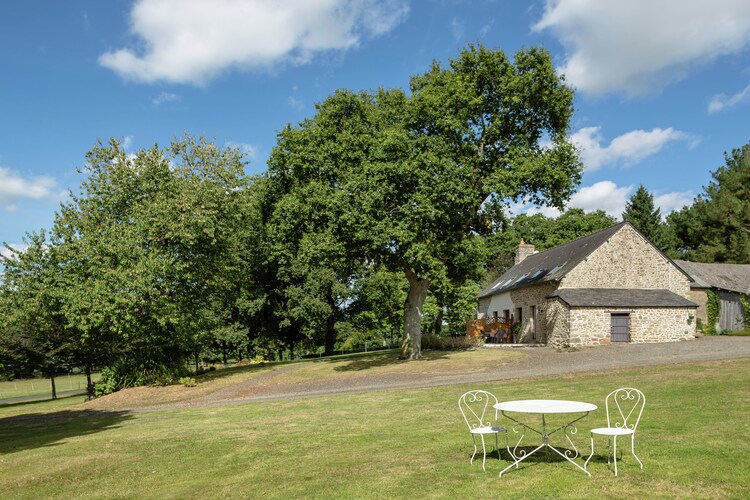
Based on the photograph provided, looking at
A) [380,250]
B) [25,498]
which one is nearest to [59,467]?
[25,498]

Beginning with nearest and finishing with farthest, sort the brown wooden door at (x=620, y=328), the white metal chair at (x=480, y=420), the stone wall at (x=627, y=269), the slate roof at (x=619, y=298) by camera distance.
→ 1. the white metal chair at (x=480, y=420)
2. the slate roof at (x=619, y=298)
3. the brown wooden door at (x=620, y=328)
4. the stone wall at (x=627, y=269)

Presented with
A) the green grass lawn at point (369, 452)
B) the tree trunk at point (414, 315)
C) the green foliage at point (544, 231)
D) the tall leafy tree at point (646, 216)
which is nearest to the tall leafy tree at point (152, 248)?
the green grass lawn at point (369, 452)

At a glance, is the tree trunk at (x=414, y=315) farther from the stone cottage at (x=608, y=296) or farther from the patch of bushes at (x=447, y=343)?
the stone cottage at (x=608, y=296)

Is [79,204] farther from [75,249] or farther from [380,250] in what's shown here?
[380,250]

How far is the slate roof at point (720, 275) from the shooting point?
38.5 meters

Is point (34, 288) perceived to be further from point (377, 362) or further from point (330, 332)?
point (330, 332)

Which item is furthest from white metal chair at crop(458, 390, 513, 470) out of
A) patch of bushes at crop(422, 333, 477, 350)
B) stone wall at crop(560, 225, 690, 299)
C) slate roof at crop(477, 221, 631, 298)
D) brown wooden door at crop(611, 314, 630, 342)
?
slate roof at crop(477, 221, 631, 298)

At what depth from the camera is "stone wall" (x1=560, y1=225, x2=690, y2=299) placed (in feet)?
106

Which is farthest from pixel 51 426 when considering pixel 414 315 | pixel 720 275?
pixel 720 275

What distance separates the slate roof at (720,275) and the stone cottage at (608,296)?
19.1 feet

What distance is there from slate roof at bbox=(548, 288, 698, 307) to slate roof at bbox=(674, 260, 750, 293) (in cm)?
732

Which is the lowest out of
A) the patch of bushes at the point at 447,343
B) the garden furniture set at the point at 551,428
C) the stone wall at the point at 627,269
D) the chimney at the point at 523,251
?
the patch of bushes at the point at 447,343

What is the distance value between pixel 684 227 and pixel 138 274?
70.1 m

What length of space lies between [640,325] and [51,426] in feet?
94.2
